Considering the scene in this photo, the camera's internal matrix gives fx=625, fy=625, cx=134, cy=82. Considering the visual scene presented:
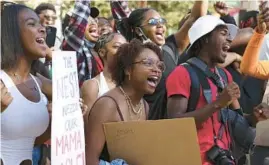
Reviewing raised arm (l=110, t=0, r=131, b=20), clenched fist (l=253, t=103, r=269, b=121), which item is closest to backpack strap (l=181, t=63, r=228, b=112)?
clenched fist (l=253, t=103, r=269, b=121)

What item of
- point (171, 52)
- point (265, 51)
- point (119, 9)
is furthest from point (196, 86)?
point (119, 9)

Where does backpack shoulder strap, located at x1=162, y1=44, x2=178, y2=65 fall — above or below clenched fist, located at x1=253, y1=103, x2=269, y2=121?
above

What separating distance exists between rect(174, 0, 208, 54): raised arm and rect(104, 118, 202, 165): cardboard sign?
2.09 metres

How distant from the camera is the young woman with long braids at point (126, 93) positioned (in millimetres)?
3715

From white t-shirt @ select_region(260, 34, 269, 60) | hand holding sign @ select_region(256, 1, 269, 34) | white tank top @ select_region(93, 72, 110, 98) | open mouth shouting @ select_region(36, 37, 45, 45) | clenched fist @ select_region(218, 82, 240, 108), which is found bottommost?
white tank top @ select_region(93, 72, 110, 98)

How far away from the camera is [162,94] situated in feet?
14.9

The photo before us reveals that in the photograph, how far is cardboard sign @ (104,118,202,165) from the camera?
3699mm

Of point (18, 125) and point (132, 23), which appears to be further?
point (132, 23)

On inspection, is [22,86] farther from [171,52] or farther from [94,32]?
[94,32]

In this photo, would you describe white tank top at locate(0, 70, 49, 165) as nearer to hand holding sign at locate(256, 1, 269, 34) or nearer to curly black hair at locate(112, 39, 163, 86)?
curly black hair at locate(112, 39, 163, 86)

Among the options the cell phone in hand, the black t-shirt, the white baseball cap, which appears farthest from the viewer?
the cell phone in hand

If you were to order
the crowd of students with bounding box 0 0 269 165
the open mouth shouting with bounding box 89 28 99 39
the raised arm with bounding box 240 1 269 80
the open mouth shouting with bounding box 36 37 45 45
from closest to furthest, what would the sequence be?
the crowd of students with bounding box 0 0 269 165
the open mouth shouting with bounding box 36 37 45 45
the raised arm with bounding box 240 1 269 80
the open mouth shouting with bounding box 89 28 99 39

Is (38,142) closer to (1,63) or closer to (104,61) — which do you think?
(1,63)

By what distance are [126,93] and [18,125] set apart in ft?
2.47
